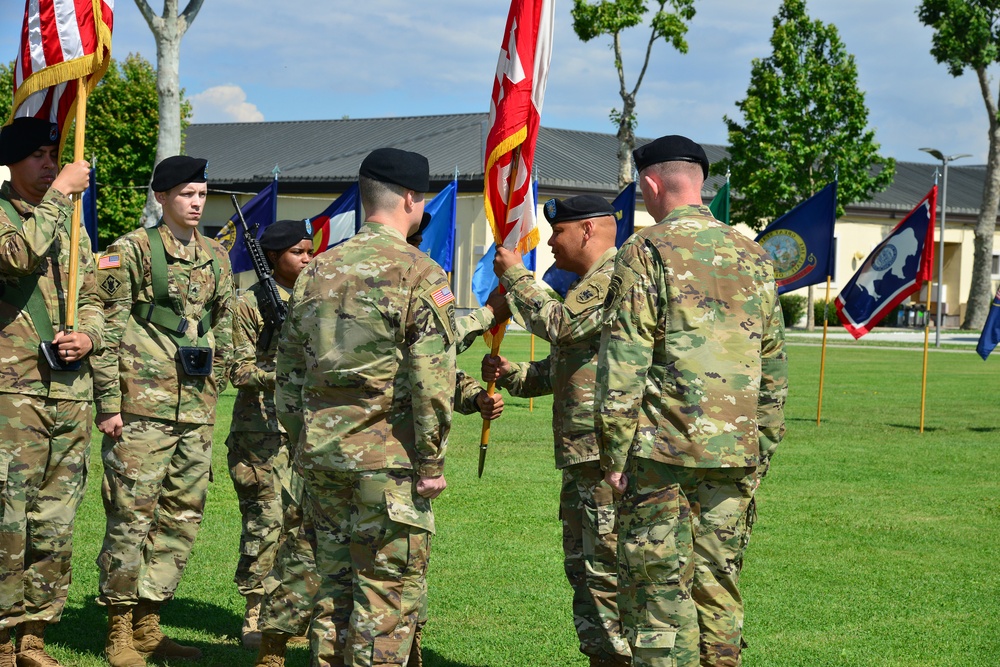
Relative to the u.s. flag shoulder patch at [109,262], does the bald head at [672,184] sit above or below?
above

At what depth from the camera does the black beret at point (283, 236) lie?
6641mm

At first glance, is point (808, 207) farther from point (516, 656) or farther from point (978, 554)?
point (516, 656)

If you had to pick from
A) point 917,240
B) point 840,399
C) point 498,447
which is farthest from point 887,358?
point 498,447

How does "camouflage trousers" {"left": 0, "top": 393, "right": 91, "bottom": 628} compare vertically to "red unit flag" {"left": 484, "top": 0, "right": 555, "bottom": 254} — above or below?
below

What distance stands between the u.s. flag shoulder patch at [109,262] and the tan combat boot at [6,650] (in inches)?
76.6

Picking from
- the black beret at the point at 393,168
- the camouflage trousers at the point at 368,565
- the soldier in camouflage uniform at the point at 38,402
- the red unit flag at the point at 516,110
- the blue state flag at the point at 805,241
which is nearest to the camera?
the camouflage trousers at the point at 368,565

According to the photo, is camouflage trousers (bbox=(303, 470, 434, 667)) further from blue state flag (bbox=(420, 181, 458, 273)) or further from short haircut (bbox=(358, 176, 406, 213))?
blue state flag (bbox=(420, 181, 458, 273))

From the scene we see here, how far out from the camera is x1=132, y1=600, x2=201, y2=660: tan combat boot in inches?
237

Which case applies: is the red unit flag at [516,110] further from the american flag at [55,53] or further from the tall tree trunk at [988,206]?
the tall tree trunk at [988,206]

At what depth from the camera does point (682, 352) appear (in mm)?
4668

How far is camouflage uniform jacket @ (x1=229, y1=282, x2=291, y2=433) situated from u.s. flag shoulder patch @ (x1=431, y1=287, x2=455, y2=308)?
6.95ft

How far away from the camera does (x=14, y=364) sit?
5426 mm

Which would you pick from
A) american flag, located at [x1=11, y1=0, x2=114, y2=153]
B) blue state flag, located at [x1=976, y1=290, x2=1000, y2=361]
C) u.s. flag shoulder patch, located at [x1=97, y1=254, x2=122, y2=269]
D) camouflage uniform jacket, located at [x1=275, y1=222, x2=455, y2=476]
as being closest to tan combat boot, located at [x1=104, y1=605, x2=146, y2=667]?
u.s. flag shoulder patch, located at [x1=97, y1=254, x2=122, y2=269]

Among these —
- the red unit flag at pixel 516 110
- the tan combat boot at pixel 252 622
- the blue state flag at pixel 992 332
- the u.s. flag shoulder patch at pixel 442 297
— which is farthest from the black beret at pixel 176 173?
the blue state flag at pixel 992 332
